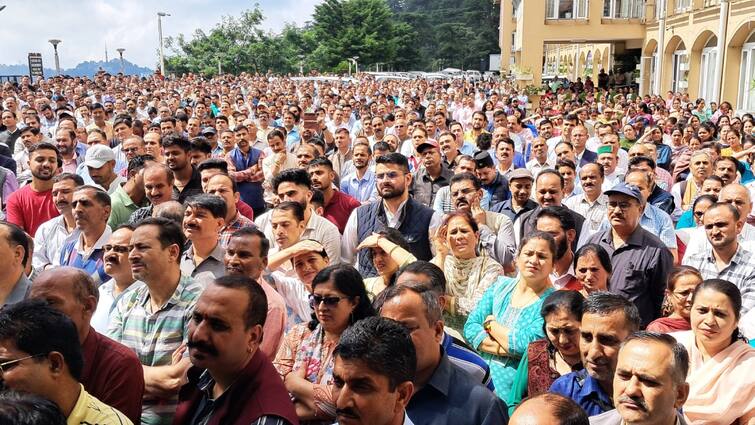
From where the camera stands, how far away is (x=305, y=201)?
17.7 feet

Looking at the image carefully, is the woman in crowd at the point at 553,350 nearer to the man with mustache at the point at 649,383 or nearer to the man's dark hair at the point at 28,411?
the man with mustache at the point at 649,383

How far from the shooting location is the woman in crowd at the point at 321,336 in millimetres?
3100

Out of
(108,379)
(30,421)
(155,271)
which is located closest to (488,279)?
(155,271)

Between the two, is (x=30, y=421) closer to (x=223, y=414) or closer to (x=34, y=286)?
(x=223, y=414)

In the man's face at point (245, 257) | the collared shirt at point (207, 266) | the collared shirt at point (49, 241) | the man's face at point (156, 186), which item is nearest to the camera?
the man's face at point (245, 257)

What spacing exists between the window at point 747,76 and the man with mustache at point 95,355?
67.7 ft

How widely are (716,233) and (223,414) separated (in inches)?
147

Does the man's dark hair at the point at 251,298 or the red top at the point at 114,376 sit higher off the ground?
the man's dark hair at the point at 251,298

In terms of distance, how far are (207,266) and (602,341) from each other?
2.35 m

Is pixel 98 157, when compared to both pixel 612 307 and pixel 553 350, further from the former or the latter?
pixel 612 307

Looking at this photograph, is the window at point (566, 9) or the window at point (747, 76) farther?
the window at point (566, 9)

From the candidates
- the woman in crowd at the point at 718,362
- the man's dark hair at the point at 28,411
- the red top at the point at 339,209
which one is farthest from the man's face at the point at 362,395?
the red top at the point at 339,209

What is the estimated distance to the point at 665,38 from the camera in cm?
2641

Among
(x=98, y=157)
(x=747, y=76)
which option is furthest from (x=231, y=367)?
(x=747, y=76)
